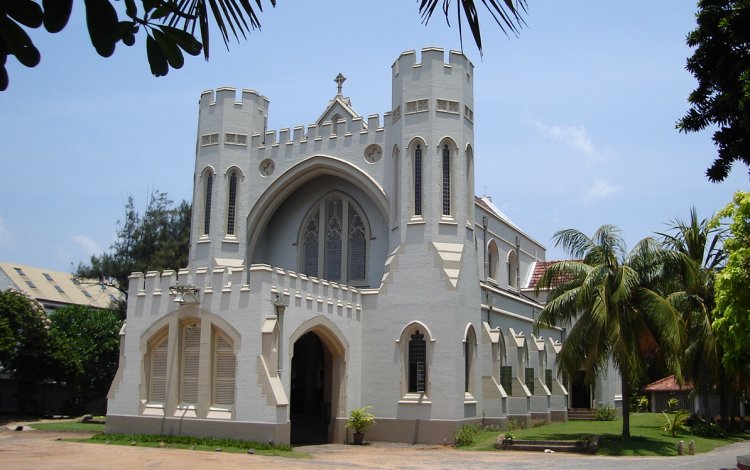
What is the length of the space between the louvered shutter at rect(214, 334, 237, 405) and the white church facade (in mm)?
49

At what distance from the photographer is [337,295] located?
2470 cm

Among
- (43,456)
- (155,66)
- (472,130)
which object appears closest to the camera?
(155,66)

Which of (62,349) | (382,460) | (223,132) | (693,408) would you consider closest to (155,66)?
(382,460)

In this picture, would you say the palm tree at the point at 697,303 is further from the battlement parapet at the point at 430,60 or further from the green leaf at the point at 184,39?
the green leaf at the point at 184,39

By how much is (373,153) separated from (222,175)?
6.24 meters

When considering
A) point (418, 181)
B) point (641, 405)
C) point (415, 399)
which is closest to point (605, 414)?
point (641, 405)

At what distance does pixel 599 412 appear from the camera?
1323 inches

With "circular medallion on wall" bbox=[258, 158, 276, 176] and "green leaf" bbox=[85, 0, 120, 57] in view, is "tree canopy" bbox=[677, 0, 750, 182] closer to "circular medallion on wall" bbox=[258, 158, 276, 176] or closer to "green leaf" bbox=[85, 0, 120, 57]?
"green leaf" bbox=[85, 0, 120, 57]

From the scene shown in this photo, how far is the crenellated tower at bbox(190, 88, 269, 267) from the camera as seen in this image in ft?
95.9

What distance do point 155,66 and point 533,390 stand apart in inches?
1166

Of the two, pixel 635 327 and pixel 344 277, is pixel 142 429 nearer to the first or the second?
pixel 344 277

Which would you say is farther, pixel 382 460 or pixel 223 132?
pixel 223 132

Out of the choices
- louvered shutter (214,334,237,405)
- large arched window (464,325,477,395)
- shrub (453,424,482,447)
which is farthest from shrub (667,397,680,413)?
louvered shutter (214,334,237,405)

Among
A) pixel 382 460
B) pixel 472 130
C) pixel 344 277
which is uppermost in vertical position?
pixel 472 130
